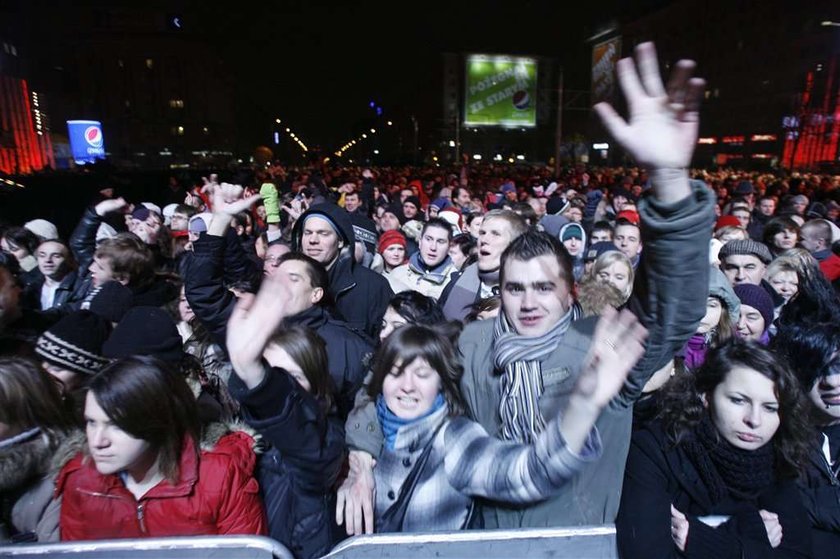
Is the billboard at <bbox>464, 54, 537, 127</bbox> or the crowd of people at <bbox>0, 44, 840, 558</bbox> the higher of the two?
the billboard at <bbox>464, 54, 537, 127</bbox>

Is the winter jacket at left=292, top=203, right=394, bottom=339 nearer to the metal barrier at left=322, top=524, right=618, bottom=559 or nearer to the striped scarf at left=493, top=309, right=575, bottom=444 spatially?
the striped scarf at left=493, top=309, right=575, bottom=444

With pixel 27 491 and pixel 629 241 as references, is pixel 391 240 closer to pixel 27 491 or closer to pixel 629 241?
pixel 629 241

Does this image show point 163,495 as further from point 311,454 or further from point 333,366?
point 333,366

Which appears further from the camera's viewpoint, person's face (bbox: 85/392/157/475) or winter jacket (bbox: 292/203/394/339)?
winter jacket (bbox: 292/203/394/339)

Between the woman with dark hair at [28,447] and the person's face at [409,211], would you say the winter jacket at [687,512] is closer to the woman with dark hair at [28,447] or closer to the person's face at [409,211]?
the woman with dark hair at [28,447]

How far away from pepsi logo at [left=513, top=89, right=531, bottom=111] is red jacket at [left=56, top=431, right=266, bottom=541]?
103ft

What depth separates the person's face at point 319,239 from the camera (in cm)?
408

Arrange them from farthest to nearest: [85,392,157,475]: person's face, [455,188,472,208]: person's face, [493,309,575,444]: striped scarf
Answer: [455,188,472,208]: person's face
[85,392,157,475]: person's face
[493,309,575,444]: striped scarf

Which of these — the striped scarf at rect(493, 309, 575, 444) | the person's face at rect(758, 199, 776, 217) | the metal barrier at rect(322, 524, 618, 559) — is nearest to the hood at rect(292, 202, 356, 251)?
the striped scarf at rect(493, 309, 575, 444)

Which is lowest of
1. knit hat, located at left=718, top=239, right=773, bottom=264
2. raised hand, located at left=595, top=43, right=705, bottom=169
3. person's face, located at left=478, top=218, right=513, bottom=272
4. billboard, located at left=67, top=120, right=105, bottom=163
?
knit hat, located at left=718, top=239, right=773, bottom=264

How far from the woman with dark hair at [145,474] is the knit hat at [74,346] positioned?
0.78 meters

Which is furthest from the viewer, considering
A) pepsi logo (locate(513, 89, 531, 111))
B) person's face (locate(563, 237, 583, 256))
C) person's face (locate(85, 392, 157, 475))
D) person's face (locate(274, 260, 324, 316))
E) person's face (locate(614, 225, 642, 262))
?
pepsi logo (locate(513, 89, 531, 111))

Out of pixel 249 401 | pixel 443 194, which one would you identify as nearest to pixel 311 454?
pixel 249 401

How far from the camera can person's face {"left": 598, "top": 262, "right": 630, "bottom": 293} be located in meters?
4.21
